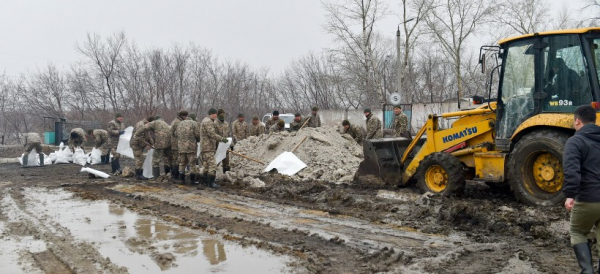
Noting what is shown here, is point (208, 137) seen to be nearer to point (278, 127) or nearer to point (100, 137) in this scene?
point (278, 127)

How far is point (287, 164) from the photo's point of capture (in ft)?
44.2

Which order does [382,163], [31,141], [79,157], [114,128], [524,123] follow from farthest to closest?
[79,157] < [31,141] < [114,128] < [382,163] < [524,123]

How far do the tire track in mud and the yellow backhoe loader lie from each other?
569cm

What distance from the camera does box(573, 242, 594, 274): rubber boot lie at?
4738 mm

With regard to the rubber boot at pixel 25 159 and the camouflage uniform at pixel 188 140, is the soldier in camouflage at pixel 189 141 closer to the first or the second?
the camouflage uniform at pixel 188 140

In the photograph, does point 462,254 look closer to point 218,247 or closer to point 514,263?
point 514,263

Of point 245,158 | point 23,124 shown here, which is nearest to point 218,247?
point 245,158

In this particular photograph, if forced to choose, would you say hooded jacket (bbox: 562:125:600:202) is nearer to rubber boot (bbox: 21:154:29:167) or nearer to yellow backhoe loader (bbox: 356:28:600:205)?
yellow backhoe loader (bbox: 356:28:600:205)

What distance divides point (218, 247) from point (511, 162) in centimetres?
453

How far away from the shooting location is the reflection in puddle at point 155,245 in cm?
571

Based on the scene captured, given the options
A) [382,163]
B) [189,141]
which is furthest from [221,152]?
[382,163]

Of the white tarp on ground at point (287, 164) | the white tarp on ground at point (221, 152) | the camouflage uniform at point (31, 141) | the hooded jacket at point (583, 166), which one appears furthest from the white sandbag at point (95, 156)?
the hooded jacket at point (583, 166)

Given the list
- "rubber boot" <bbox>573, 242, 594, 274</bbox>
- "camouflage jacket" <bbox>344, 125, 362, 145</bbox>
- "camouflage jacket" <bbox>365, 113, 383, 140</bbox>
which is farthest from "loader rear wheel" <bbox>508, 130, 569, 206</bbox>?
"camouflage jacket" <bbox>344, 125, 362, 145</bbox>

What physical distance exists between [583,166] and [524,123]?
343cm
